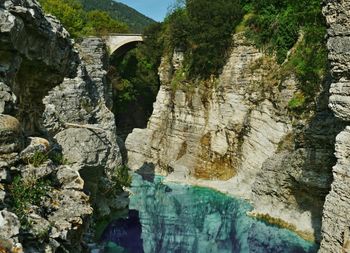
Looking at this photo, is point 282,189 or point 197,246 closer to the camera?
point 197,246

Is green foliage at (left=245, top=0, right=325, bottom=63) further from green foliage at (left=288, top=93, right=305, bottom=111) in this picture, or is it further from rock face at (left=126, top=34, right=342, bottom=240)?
green foliage at (left=288, top=93, right=305, bottom=111)

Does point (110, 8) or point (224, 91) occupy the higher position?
point (110, 8)

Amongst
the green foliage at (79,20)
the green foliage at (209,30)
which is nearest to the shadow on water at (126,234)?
the green foliage at (209,30)

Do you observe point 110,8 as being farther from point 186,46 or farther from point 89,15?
point 186,46

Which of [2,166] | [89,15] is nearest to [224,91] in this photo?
[2,166]

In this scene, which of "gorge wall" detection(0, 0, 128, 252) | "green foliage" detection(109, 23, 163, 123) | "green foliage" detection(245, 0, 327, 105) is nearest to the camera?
"gorge wall" detection(0, 0, 128, 252)

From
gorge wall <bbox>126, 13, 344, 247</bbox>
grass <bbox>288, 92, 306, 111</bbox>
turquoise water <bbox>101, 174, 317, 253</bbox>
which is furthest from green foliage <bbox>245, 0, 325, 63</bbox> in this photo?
turquoise water <bbox>101, 174, 317, 253</bbox>
